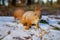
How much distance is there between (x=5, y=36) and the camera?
1668 millimetres

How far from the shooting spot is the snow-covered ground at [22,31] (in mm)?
1661

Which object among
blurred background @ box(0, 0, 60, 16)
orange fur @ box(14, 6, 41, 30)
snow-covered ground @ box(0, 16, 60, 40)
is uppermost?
blurred background @ box(0, 0, 60, 16)

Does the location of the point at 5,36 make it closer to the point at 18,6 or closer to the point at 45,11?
the point at 18,6

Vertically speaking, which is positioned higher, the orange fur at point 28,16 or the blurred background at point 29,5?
the blurred background at point 29,5

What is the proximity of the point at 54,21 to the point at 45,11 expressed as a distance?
0.18 metres

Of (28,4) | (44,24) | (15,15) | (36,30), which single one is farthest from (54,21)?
(15,15)

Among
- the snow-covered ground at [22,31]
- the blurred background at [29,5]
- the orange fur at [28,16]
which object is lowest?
the snow-covered ground at [22,31]

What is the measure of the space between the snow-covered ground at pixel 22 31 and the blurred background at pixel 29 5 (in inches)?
3.2

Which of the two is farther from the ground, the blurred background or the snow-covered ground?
the blurred background

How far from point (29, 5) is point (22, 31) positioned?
354mm

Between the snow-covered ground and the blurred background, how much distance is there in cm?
8

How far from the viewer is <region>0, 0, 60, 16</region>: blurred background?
5.74 feet

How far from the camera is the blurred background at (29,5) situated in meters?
1.75

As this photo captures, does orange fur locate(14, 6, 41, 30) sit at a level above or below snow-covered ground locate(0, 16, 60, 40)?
above
